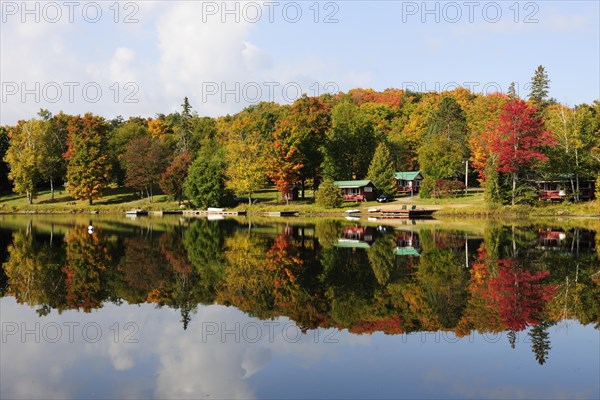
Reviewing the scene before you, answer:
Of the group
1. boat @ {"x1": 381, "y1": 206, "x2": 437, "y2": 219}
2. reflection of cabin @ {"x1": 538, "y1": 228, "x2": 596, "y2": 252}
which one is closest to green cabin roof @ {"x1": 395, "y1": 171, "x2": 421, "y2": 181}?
boat @ {"x1": 381, "y1": 206, "x2": 437, "y2": 219}

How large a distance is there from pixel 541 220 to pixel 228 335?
49.1m

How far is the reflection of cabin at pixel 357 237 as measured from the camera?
36844 millimetres

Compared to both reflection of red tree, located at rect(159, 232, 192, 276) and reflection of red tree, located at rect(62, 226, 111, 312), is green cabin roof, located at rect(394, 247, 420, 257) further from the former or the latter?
reflection of red tree, located at rect(62, 226, 111, 312)

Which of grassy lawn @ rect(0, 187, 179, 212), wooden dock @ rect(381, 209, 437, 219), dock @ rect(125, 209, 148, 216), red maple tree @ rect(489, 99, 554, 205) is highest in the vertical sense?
red maple tree @ rect(489, 99, 554, 205)

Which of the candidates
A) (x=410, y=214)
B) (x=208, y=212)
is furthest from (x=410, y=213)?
(x=208, y=212)

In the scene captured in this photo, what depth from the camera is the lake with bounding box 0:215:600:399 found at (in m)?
12.4

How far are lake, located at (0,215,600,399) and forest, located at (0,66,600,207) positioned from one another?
118 ft

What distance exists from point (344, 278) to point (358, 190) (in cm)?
5815

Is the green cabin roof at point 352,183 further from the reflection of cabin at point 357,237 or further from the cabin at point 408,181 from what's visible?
the reflection of cabin at point 357,237

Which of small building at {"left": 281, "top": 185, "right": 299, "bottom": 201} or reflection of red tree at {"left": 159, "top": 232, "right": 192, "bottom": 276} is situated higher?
small building at {"left": 281, "top": 185, "right": 299, "bottom": 201}

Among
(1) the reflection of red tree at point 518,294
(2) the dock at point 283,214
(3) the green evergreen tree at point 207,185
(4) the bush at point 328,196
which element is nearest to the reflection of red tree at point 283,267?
(1) the reflection of red tree at point 518,294

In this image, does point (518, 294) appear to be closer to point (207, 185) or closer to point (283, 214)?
point (283, 214)

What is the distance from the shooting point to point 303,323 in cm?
1709

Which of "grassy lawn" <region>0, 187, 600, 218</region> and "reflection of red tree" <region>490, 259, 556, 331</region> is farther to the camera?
"grassy lawn" <region>0, 187, 600, 218</region>
